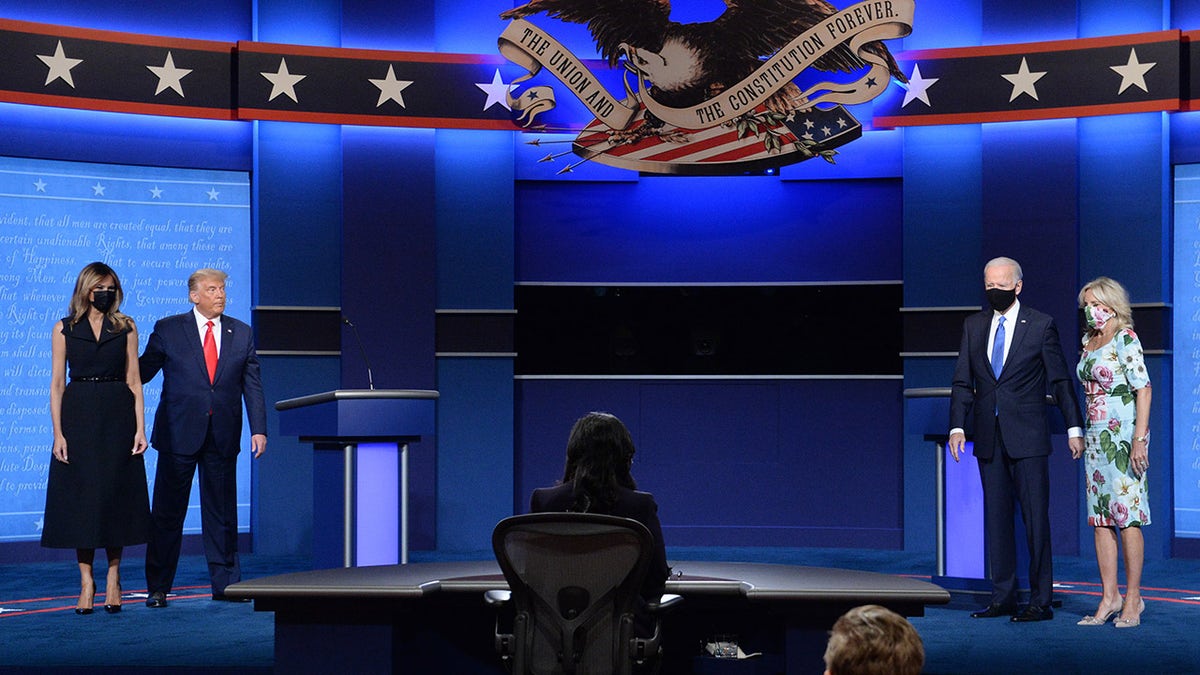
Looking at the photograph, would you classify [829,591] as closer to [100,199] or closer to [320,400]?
[320,400]

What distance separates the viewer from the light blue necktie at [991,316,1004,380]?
5551 mm

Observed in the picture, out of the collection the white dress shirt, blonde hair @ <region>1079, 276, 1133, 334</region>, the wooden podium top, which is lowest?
the wooden podium top

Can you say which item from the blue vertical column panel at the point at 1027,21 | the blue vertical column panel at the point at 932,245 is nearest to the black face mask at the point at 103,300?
the blue vertical column panel at the point at 932,245

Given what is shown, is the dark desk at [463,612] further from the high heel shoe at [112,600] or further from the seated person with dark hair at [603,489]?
the high heel shoe at [112,600]

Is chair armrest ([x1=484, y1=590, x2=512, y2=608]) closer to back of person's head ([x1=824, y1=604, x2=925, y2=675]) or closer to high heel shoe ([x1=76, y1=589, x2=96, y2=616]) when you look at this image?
back of person's head ([x1=824, y1=604, x2=925, y2=675])

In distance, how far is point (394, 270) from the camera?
26.7 feet

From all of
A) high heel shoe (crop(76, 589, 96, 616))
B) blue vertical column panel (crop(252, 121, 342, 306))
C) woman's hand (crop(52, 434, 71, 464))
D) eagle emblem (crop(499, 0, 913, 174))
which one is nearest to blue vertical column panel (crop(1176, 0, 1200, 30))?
eagle emblem (crop(499, 0, 913, 174))

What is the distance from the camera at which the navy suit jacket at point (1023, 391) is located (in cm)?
544

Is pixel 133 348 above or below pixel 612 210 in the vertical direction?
below

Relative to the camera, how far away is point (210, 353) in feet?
19.6

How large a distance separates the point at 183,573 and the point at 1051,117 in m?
5.68

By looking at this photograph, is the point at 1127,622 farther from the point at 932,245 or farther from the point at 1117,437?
the point at 932,245

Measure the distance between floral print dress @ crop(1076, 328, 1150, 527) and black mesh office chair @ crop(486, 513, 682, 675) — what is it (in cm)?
296

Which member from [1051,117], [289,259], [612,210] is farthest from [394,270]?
[1051,117]
